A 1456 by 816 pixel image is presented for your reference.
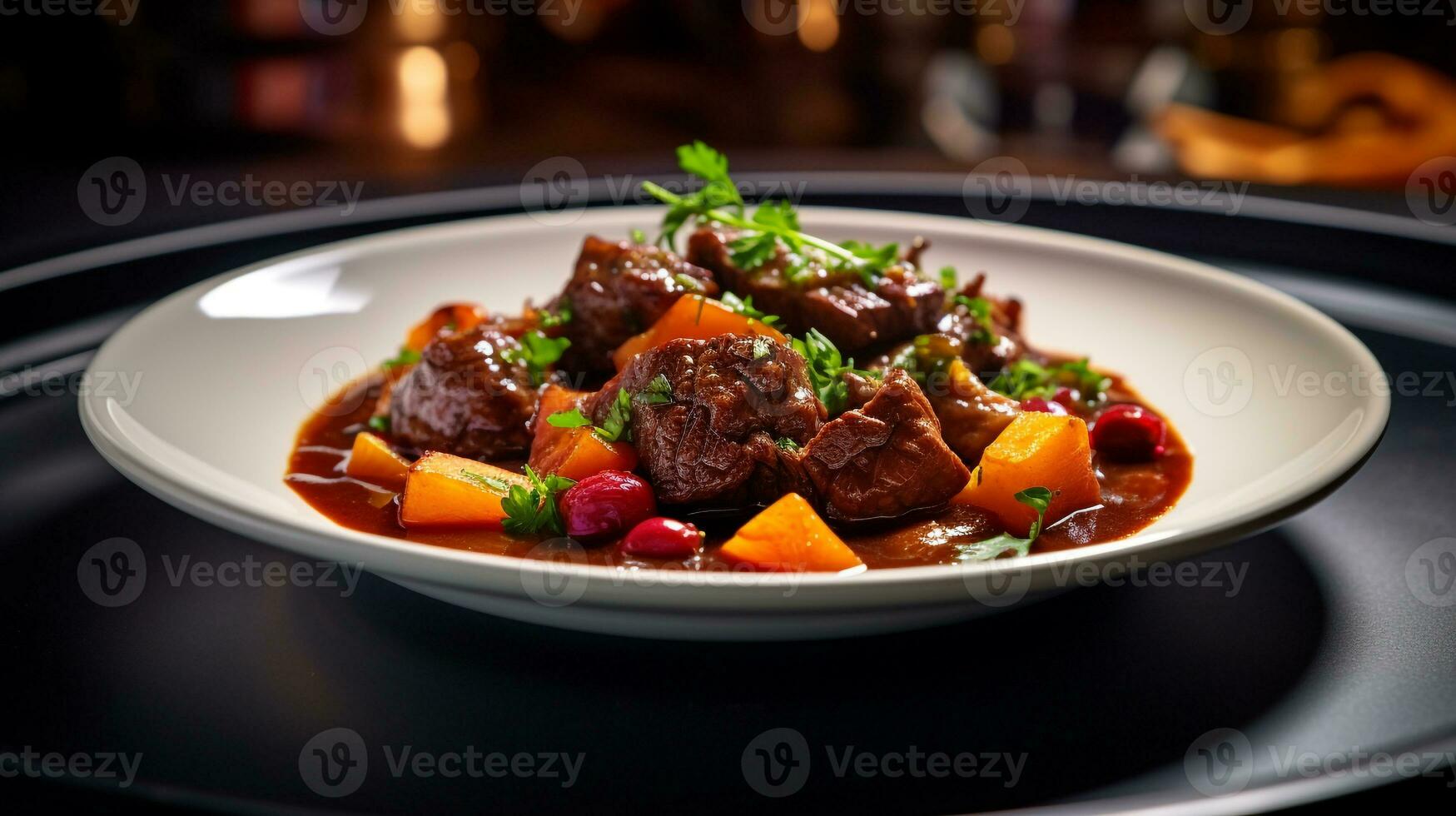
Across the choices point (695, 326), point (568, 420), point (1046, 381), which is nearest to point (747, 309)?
point (695, 326)

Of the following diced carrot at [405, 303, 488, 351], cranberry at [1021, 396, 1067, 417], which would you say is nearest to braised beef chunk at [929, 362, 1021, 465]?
cranberry at [1021, 396, 1067, 417]

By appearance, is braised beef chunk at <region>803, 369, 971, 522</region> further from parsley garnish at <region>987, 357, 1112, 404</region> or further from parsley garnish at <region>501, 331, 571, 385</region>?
parsley garnish at <region>501, 331, 571, 385</region>

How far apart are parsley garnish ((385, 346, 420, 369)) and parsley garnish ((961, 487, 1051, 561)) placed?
6.04ft

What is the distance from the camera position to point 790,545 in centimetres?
254

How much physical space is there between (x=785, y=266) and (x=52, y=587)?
1966 millimetres

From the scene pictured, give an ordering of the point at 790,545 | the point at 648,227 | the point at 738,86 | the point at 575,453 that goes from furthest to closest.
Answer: the point at 738,86
the point at 648,227
the point at 575,453
the point at 790,545

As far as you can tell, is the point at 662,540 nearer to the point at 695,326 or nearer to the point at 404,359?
the point at 695,326

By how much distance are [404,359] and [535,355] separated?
0.53 m

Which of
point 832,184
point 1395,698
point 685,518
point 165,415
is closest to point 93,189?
point 165,415

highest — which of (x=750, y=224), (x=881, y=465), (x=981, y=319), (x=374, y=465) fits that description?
(x=750, y=224)

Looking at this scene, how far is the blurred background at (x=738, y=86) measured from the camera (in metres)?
8.16

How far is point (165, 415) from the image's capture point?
9.83 ft

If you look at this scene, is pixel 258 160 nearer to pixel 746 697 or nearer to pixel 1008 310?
pixel 1008 310

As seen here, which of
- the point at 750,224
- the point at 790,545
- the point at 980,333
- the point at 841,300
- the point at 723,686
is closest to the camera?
the point at 723,686
